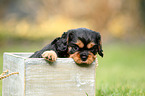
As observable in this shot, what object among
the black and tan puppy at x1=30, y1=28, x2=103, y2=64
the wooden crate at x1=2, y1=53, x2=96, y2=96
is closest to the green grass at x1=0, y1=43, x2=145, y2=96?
the wooden crate at x1=2, y1=53, x2=96, y2=96

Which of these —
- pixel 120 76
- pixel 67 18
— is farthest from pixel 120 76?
pixel 67 18

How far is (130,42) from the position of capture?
1508cm

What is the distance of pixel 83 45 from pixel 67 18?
446 inches

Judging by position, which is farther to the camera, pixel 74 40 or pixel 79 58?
pixel 74 40

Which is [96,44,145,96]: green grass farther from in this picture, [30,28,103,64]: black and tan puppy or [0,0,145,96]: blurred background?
[0,0,145,96]: blurred background

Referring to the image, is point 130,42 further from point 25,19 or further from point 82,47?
point 82,47

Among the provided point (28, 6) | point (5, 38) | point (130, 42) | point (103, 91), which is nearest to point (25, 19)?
point (28, 6)

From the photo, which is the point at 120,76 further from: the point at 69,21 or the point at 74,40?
the point at 69,21

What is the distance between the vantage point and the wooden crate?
258 cm

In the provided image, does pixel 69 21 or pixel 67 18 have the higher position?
pixel 67 18

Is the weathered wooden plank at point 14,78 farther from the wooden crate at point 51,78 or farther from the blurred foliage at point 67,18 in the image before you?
the blurred foliage at point 67,18

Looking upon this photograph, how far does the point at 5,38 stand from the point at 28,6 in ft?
9.82

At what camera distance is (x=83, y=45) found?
2865 millimetres

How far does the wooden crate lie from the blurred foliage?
9393mm
